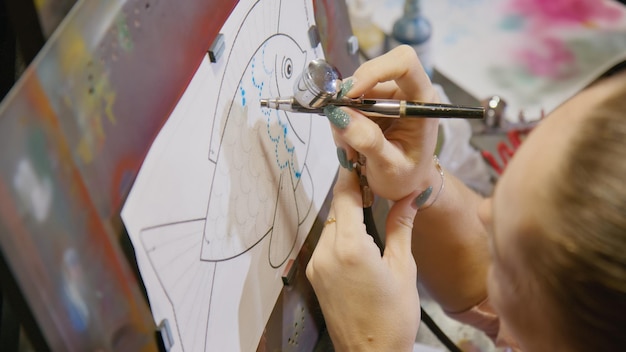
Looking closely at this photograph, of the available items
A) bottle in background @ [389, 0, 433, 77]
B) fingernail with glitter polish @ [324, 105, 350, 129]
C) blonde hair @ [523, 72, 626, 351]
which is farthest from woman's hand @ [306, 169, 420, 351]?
bottle in background @ [389, 0, 433, 77]

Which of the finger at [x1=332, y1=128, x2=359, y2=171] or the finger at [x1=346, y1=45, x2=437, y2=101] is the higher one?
the finger at [x1=346, y1=45, x2=437, y2=101]

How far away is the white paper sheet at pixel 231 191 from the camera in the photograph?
496 mm

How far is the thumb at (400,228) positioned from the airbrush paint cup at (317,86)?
162 millimetres

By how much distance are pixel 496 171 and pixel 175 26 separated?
699mm

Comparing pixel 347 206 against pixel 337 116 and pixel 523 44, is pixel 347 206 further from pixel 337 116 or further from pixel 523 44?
pixel 523 44

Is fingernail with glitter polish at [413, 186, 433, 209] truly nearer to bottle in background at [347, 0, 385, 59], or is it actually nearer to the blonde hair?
the blonde hair

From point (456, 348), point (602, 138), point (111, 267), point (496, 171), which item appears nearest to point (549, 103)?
point (496, 171)

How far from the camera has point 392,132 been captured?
67 centimetres

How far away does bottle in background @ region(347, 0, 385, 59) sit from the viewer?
1.26 m

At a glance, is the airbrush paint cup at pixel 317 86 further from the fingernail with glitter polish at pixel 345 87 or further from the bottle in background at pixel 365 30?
the bottle in background at pixel 365 30

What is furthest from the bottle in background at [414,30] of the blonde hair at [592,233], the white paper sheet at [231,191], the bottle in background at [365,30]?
the blonde hair at [592,233]

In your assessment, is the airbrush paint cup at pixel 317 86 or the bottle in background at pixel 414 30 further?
the bottle in background at pixel 414 30

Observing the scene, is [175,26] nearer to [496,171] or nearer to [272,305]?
[272,305]

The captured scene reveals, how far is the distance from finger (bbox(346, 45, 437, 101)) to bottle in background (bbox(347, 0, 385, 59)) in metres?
0.63
